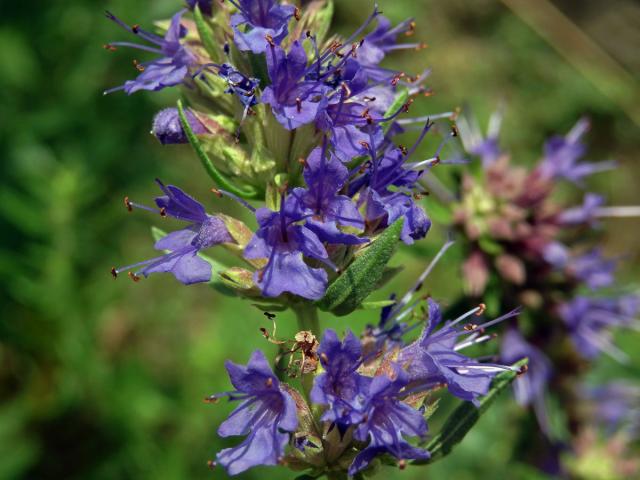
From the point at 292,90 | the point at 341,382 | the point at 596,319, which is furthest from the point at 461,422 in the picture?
the point at 596,319

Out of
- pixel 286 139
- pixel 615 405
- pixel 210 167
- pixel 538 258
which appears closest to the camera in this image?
pixel 210 167

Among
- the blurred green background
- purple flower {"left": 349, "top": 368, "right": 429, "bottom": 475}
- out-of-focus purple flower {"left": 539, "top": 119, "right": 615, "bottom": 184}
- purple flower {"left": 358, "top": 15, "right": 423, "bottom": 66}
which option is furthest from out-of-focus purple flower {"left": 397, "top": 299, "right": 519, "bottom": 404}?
out-of-focus purple flower {"left": 539, "top": 119, "right": 615, "bottom": 184}

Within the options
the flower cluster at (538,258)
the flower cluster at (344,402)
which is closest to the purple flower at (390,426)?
the flower cluster at (344,402)

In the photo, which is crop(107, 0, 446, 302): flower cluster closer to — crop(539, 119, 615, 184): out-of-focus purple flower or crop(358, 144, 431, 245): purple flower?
crop(358, 144, 431, 245): purple flower

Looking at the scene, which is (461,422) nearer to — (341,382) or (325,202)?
(341,382)

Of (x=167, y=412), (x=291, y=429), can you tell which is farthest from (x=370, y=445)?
(x=167, y=412)

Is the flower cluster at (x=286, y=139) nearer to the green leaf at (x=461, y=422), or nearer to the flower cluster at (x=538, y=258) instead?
the green leaf at (x=461, y=422)
